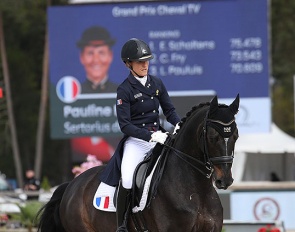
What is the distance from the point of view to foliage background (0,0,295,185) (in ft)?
133

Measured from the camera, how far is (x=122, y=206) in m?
8.73

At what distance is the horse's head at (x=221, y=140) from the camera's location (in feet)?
25.6

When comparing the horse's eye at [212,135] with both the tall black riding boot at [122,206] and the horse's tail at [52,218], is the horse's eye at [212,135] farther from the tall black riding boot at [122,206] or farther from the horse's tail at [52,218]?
the horse's tail at [52,218]

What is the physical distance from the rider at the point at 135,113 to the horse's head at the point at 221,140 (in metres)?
0.61

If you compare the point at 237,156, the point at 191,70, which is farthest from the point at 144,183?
the point at 237,156

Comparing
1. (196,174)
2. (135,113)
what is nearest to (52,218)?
(135,113)

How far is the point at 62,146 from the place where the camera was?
139 feet

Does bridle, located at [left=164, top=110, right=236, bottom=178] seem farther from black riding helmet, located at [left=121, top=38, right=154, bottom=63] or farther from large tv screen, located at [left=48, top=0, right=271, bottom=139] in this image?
large tv screen, located at [left=48, top=0, right=271, bottom=139]

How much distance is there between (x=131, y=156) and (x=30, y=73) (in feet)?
112

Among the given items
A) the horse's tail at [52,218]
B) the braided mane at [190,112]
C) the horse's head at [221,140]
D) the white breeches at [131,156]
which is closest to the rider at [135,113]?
the white breeches at [131,156]

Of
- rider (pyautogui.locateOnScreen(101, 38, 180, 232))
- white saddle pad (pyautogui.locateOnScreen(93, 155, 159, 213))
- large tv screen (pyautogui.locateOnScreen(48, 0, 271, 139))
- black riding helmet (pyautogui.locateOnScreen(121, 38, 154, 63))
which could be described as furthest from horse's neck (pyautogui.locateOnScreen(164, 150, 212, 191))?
large tv screen (pyautogui.locateOnScreen(48, 0, 271, 139))

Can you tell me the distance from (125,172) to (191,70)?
12798mm

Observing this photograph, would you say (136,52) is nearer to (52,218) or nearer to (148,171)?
(148,171)

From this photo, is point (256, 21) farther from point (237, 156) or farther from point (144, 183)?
point (144, 183)
